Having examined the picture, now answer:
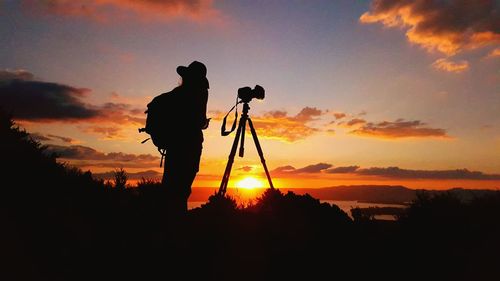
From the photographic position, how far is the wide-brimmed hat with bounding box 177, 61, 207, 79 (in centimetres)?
734

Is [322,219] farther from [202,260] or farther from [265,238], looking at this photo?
[202,260]

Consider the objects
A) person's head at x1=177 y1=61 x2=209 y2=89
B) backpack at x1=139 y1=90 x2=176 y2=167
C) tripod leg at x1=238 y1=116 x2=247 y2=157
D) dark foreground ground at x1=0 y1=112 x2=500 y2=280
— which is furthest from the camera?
tripod leg at x1=238 y1=116 x2=247 y2=157

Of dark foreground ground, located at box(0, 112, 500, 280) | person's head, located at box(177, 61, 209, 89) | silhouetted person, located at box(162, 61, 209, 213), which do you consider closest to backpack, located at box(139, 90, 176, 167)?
silhouetted person, located at box(162, 61, 209, 213)

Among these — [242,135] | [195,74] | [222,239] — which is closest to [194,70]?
[195,74]

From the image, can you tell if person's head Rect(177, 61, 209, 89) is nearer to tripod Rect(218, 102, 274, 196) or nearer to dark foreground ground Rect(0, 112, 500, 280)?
tripod Rect(218, 102, 274, 196)

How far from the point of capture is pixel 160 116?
279 inches

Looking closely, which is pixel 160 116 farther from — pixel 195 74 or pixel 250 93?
pixel 250 93

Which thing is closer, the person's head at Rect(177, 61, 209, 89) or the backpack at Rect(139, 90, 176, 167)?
the backpack at Rect(139, 90, 176, 167)

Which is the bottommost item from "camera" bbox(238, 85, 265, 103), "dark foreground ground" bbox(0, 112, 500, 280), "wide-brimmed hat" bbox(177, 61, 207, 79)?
"dark foreground ground" bbox(0, 112, 500, 280)

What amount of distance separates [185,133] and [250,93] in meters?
1.82

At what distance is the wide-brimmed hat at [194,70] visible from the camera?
734 cm

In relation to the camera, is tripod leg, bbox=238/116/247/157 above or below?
below

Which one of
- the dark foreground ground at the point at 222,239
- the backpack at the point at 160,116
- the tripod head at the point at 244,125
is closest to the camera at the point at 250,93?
the tripod head at the point at 244,125

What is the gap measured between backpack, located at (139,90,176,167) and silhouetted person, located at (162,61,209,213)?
8 cm
